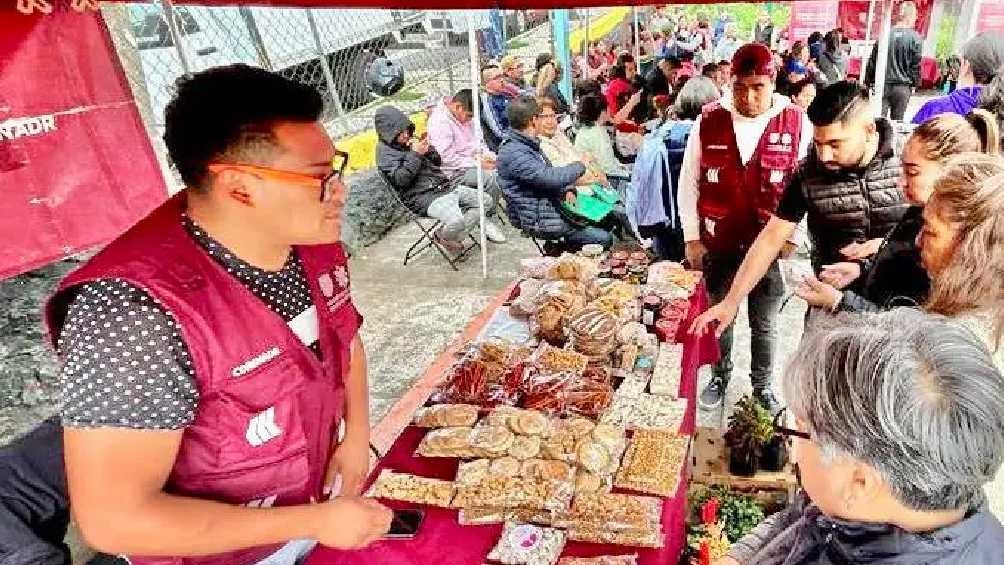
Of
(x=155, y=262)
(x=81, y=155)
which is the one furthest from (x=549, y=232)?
(x=155, y=262)

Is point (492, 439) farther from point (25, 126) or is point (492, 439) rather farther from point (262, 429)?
point (25, 126)

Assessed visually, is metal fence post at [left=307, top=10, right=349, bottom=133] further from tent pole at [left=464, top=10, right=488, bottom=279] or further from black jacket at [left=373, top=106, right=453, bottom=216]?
tent pole at [left=464, top=10, right=488, bottom=279]

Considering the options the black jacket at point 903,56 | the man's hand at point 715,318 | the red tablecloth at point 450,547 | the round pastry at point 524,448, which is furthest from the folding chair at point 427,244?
the black jacket at point 903,56

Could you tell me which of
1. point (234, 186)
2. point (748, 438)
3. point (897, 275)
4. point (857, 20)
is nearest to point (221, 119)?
point (234, 186)

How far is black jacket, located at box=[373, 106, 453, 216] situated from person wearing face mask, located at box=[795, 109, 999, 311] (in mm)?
4287

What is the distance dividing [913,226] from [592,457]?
59.3 inches

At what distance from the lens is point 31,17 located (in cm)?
252

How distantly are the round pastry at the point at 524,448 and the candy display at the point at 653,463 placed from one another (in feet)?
0.88

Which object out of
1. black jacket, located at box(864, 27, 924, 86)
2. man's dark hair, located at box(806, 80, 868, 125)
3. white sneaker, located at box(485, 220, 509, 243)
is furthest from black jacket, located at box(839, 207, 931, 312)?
black jacket, located at box(864, 27, 924, 86)

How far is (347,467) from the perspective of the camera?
2.18 metres

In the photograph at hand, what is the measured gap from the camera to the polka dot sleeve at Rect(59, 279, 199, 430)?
1.40 meters

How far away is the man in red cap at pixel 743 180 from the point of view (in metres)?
3.77

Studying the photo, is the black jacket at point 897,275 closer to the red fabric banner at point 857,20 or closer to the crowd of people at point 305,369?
the crowd of people at point 305,369

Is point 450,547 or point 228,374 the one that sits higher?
point 228,374
